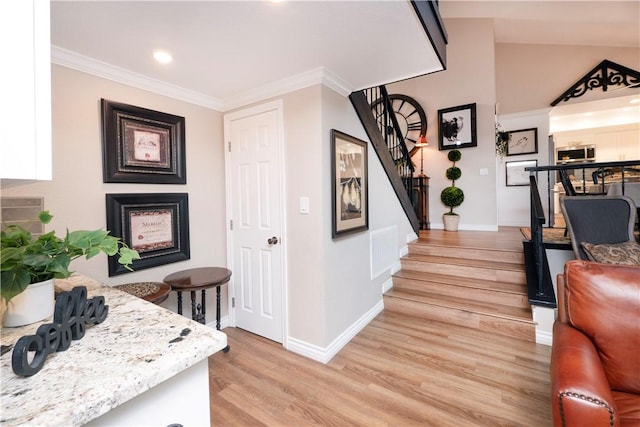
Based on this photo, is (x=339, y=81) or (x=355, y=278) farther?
(x=355, y=278)

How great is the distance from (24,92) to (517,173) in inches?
290

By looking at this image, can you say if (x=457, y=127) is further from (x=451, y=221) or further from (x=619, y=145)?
(x=619, y=145)

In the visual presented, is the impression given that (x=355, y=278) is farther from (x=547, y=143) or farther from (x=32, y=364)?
(x=547, y=143)

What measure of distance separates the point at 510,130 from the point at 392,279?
493 cm

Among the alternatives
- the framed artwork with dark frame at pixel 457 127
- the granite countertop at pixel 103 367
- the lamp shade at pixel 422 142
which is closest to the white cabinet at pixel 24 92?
the granite countertop at pixel 103 367

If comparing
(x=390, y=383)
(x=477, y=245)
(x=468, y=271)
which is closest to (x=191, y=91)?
(x=390, y=383)

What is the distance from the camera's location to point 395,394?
1.82m

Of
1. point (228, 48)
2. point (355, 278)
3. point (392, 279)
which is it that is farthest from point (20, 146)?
point (392, 279)

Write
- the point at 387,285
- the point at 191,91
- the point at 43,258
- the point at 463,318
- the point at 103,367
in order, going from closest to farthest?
the point at 103,367 < the point at 43,258 < the point at 191,91 < the point at 463,318 < the point at 387,285

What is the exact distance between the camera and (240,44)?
1.73 m

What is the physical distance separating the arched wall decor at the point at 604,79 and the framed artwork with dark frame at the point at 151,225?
6838 mm

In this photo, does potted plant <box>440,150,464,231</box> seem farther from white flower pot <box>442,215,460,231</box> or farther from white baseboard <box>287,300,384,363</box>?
white baseboard <box>287,300,384,363</box>

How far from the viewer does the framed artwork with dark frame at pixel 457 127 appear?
4723 millimetres

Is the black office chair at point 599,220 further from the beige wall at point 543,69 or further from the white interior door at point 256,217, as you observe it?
the beige wall at point 543,69
